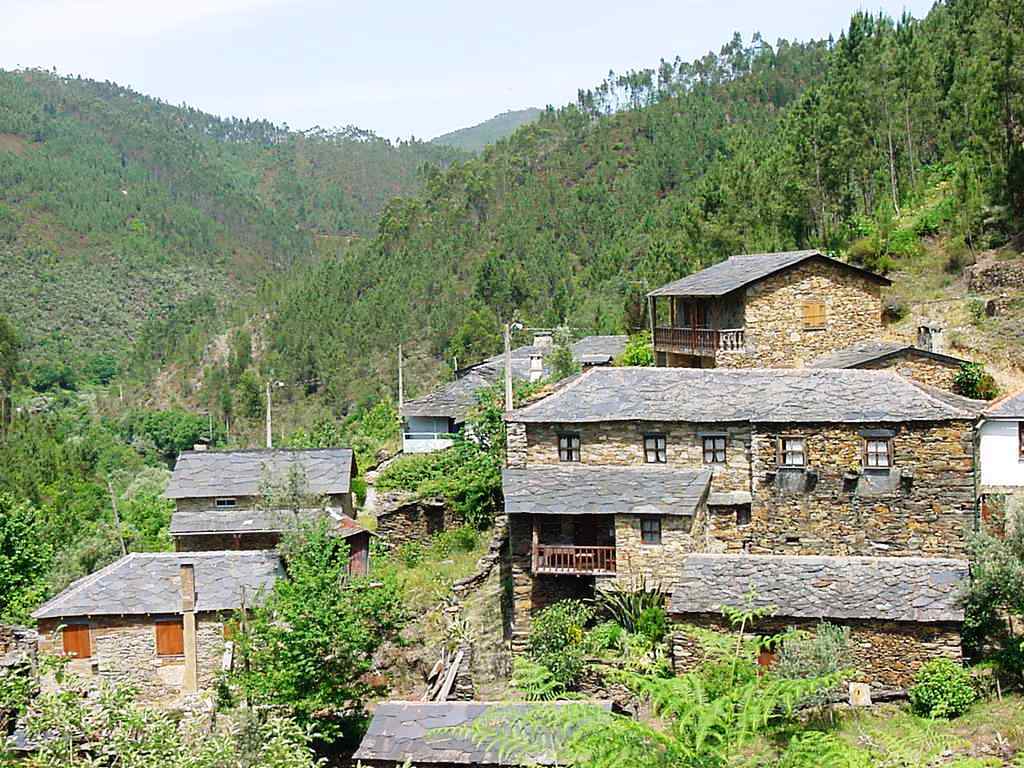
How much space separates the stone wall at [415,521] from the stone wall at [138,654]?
875cm

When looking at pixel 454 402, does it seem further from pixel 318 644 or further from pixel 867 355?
pixel 318 644

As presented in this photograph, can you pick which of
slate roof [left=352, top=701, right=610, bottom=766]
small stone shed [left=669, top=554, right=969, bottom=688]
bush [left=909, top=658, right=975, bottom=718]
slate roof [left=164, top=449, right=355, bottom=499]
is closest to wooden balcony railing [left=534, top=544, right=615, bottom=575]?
small stone shed [left=669, top=554, right=969, bottom=688]

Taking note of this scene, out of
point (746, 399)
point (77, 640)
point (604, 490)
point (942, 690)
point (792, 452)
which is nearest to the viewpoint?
point (942, 690)

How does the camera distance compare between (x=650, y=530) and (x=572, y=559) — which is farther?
(x=572, y=559)

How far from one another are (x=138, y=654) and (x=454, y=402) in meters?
26.9

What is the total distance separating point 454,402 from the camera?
54.1 meters

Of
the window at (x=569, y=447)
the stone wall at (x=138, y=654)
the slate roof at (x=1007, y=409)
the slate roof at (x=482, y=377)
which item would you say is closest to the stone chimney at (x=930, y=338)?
the slate roof at (x=1007, y=409)

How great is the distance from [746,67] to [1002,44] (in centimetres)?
11041

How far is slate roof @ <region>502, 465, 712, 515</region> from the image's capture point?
27.4 meters

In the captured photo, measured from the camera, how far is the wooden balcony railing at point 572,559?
27.8 m

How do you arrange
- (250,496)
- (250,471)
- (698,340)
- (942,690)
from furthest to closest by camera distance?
(250,471) → (250,496) → (698,340) → (942,690)

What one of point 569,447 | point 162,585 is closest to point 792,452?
point 569,447

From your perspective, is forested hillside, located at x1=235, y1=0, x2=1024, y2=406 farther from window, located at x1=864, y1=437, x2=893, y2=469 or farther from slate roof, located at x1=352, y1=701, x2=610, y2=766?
slate roof, located at x1=352, y1=701, x2=610, y2=766

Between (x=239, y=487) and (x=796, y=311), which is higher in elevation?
(x=796, y=311)
